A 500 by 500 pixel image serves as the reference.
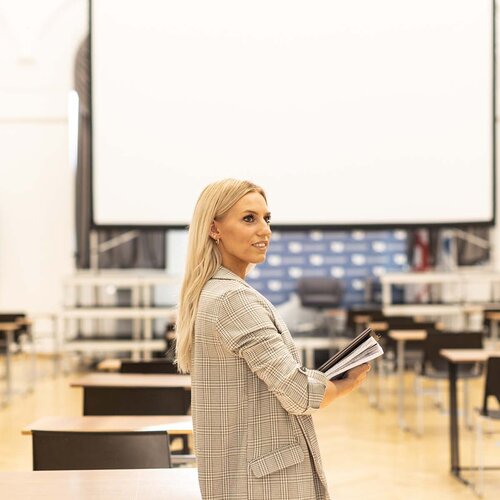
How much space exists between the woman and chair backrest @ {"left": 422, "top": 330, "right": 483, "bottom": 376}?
4.96 m

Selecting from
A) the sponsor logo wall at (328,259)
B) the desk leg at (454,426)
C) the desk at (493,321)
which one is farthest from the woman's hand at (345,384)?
the sponsor logo wall at (328,259)

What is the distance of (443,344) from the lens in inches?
269

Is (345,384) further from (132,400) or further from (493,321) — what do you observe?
(493,321)

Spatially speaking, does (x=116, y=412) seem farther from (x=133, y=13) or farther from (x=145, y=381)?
(x=133, y=13)

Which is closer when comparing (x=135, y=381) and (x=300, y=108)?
(x=135, y=381)

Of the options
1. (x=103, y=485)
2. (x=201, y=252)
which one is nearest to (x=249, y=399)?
(x=201, y=252)

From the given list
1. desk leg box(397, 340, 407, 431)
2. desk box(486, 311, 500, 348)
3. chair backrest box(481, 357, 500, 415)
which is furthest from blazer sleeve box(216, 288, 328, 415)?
desk box(486, 311, 500, 348)

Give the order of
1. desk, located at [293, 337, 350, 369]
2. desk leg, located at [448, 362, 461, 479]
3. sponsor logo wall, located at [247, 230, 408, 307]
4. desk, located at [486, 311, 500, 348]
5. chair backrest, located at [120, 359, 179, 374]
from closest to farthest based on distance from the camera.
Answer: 1. chair backrest, located at [120, 359, 179, 374]
2. desk leg, located at [448, 362, 461, 479]
3. desk, located at [486, 311, 500, 348]
4. desk, located at [293, 337, 350, 369]
5. sponsor logo wall, located at [247, 230, 408, 307]

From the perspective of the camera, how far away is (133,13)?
338 inches

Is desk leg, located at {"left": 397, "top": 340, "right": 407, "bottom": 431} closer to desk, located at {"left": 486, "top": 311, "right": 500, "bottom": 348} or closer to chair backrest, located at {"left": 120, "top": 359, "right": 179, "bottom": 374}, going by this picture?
desk, located at {"left": 486, "top": 311, "right": 500, "bottom": 348}

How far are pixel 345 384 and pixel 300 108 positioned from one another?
690 cm

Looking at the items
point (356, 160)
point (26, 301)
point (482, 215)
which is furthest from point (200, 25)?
point (26, 301)

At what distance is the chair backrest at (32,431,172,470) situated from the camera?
9.77 feet

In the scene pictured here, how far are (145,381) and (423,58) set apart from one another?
5.17 meters
